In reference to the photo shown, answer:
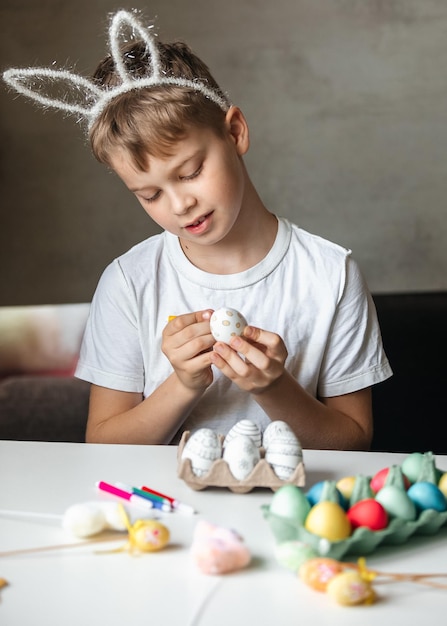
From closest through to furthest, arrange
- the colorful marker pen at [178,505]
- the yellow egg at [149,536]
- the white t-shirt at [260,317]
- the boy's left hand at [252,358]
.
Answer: the yellow egg at [149,536]
the colorful marker pen at [178,505]
the boy's left hand at [252,358]
the white t-shirt at [260,317]

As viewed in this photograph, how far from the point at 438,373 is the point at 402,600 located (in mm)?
1555

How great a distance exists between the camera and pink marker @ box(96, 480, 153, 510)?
90 centimetres

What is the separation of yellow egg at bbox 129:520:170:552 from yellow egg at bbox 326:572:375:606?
17cm

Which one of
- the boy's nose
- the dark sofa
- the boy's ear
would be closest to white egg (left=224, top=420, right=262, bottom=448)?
the boy's nose

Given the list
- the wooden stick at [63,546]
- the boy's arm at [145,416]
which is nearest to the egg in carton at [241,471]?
the wooden stick at [63,546]

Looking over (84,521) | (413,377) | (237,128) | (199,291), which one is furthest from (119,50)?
(413,377)

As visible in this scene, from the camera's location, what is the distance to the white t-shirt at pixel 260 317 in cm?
146

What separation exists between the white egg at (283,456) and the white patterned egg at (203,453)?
0.19ft

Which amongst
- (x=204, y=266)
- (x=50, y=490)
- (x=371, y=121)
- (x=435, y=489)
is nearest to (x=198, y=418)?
(x=204, y=266)

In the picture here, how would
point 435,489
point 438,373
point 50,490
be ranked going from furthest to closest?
point 438,373 → point 50,490 → point 435,489

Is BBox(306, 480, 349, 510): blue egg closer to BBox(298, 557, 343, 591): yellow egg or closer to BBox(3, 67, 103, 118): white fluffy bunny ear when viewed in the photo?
BBox(298, 557, 343, 591): yellow egg

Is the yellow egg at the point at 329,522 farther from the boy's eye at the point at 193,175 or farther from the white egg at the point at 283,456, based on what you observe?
the boy's eye at the point at 193,175

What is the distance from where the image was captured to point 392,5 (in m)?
2.92

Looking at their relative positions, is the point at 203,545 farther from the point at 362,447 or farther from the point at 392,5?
the point at 392,5
